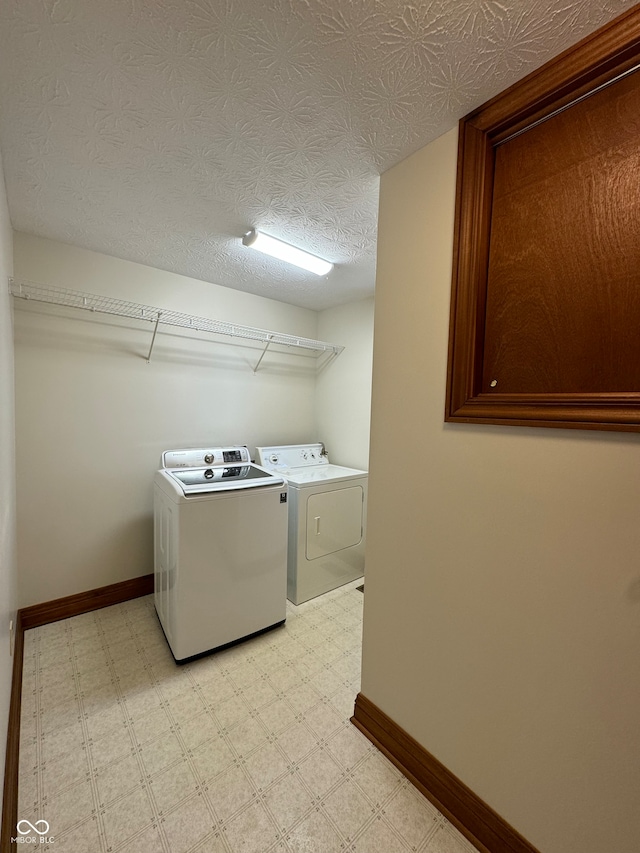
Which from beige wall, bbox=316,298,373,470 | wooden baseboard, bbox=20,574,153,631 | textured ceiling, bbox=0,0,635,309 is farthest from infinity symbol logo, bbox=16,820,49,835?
beige wall, bbox=316,298,373,470

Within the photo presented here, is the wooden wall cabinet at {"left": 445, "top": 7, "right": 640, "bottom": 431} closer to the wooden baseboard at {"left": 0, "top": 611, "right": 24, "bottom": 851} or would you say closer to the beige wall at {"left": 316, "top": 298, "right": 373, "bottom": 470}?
the beige wall at {"left": 316, "top": 298, "right": 373, "bottom": 470}

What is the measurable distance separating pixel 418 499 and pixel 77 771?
5.33ft

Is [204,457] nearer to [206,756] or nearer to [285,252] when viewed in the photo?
[285,252]

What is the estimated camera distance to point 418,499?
1.26 m

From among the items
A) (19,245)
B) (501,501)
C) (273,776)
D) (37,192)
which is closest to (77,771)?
(273,776)

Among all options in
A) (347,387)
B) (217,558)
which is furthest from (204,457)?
(347,387)

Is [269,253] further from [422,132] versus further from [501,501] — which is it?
[501,501]

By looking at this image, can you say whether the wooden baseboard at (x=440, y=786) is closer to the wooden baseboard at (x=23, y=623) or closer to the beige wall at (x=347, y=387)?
the wooden baseboard at (x=23, y=623)

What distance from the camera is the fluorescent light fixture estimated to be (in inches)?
73.7

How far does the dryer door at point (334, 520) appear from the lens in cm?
239

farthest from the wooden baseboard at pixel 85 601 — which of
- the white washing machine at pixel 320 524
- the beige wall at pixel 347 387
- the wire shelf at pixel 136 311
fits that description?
the beige wall at pixel 347 387

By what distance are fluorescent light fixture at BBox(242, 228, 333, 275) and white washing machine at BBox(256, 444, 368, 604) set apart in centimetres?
144

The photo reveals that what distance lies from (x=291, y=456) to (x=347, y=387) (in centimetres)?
81

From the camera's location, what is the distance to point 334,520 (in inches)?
99.4
